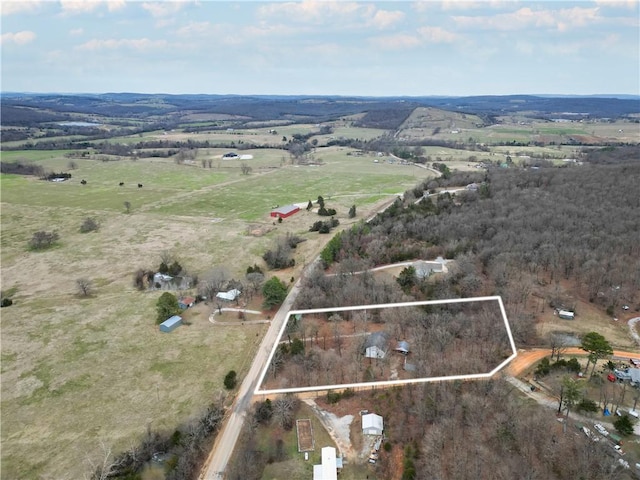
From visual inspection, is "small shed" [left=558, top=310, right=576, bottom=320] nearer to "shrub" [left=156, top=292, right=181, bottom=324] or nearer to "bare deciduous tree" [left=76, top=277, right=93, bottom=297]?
"shrub" [left=156, top=292, right=181, bottom=324]

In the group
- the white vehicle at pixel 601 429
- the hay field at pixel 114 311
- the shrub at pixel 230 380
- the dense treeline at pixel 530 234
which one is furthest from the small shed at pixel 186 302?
the white vehicle at pixel 601 429

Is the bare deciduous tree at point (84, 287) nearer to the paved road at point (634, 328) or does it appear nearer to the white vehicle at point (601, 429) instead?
the white vehicle at point (601, 429)

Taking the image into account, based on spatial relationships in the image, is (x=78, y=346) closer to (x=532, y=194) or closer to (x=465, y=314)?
(x=465, y=314)

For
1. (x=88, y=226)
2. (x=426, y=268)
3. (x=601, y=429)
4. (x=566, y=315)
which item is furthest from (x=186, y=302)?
(x=88, y=226)

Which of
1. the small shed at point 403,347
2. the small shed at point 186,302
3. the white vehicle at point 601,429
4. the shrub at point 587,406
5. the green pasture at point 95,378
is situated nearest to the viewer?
the white vehicle at point 601,429

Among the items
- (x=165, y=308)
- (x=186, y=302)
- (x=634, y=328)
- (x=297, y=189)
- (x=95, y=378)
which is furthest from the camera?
(x=297, y=189)

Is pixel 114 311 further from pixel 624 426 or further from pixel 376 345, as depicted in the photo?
pixel 624 426
